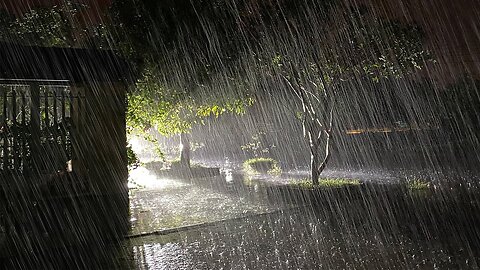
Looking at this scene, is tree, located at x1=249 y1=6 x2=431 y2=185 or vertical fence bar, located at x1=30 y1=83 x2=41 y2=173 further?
tree, located at x1=249 y1=6 x2=431 y2=185

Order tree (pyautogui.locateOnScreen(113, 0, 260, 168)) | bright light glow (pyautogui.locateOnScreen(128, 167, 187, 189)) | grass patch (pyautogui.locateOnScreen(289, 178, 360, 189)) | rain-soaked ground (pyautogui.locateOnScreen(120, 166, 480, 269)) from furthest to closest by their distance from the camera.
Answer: bright light glow (pyautogui.locateOnScreen(128, 167, 187, 189)) < tree (pyautogui.locateOnScreen(113, 0, 260, 168)) < grass patch (pyautogui.locateOnScreen(289, 178, 360, 189)) < rain-soaked ground (pyautogui.locateOnScreen(120, 166, 480, 269))

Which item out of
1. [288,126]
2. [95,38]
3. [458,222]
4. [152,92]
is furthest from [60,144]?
[288,126]

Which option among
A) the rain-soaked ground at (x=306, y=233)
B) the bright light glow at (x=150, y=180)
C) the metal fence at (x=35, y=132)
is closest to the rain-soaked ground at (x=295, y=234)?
the rain-soaked ground at (x=306, y=233)

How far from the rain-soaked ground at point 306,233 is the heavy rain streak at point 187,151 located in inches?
2.1

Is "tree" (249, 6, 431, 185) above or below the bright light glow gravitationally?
above

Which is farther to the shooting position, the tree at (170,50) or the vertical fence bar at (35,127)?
the tree at (170,50)

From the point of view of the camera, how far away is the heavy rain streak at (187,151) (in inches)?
283

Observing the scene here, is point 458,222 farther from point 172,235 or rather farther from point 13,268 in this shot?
point 13,268

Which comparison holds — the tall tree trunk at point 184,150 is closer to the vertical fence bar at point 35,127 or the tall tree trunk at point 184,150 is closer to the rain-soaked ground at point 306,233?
the rain-soaked ground at point 306,233

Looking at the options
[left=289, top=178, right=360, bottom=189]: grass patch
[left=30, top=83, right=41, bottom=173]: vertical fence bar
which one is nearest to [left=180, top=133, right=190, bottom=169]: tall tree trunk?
[left=289, top=178, right=360, bottom=189]: grass patch

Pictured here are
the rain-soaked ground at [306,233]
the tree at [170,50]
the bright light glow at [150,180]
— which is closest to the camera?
the rain-soaked ground at [306,233]

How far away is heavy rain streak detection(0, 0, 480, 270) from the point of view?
7199 millimetres

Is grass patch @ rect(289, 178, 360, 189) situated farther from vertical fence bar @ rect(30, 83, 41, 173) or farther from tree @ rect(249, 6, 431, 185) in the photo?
vertical fence bar @ rect(30, 83, 41, 173)

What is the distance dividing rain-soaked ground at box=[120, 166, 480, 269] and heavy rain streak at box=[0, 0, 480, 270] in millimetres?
54
